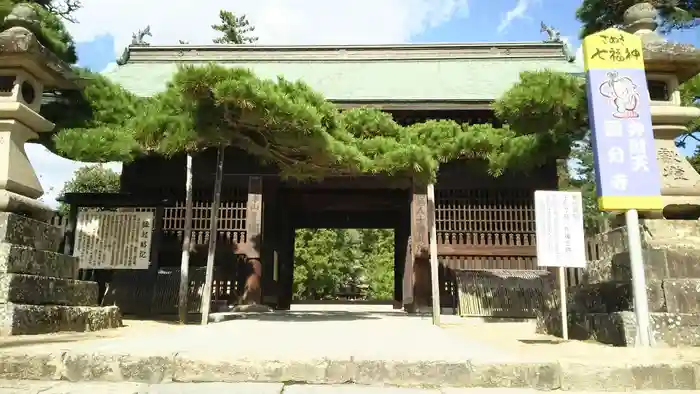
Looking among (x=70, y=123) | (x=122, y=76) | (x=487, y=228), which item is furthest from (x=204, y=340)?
(x=122, y=76)

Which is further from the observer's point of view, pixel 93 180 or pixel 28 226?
pixel 93 180

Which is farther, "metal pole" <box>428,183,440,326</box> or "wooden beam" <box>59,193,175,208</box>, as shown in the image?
"wooden beam" <box>59,193,175,208</box>

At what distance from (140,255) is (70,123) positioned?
2.79 m

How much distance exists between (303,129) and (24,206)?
3539 millimetres

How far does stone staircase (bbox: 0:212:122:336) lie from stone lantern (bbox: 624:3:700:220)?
6743mm

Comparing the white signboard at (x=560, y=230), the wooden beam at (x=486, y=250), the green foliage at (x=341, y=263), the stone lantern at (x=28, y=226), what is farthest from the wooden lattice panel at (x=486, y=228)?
the green foliage at (x=341, y=263)

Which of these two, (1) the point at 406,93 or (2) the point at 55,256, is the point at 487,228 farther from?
(2) the point at 55,256

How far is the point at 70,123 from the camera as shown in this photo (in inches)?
324

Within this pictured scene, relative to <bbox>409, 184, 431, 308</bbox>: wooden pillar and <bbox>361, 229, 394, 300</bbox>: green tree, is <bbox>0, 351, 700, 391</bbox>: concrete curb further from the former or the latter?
<bbox>361, 229, 394, 300</bbox>: green tree

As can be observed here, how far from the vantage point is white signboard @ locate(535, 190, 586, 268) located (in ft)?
18.6

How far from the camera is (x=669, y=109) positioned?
592 centimetres

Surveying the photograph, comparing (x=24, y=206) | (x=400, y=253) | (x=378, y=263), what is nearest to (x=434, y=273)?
(x=24, y=206)

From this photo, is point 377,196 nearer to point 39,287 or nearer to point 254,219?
point 254,219

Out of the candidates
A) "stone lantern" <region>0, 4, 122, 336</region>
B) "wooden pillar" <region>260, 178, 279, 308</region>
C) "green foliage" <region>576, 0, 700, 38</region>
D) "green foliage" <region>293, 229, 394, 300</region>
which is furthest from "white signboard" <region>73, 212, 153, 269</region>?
"green foliage" <region>293, 229, 394, 300</region>
